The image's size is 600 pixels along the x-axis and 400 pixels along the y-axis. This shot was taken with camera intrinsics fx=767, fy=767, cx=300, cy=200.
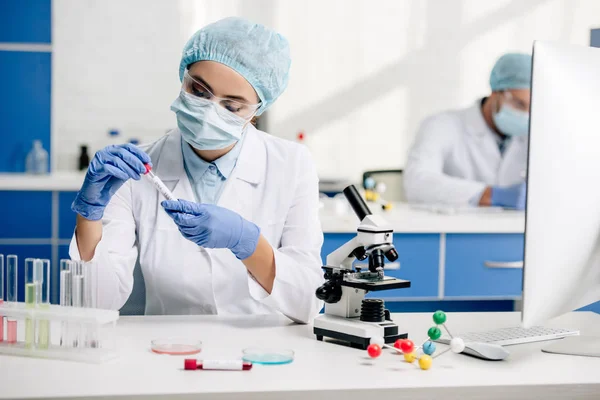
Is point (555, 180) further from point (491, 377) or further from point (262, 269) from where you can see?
point (262, 269)

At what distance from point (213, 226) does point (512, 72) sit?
2490mm

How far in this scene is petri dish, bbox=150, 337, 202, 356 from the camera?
4.72 feet

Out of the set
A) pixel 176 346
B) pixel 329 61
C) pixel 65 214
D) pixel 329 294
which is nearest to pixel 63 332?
pixel 176 346

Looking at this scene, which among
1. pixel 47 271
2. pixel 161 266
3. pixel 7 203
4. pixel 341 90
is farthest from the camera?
pixel 341 90

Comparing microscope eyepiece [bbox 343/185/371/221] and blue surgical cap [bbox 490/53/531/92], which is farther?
blue surgical cap [bbox 490/53/531/92]

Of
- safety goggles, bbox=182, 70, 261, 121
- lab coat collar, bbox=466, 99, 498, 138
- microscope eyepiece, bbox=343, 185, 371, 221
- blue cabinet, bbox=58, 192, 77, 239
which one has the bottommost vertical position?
blue cabinet, bbox=58, 192, 77, 239

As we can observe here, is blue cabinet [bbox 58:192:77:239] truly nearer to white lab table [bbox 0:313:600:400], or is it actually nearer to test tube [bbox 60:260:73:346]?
white lab table [bbox 0:313:600:400]

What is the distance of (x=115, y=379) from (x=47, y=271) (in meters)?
0.27

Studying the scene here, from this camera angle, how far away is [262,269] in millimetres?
1805

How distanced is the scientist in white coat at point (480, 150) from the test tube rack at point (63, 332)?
2.56 metres

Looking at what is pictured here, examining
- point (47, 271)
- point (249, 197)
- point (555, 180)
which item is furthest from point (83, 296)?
point (555, 180)

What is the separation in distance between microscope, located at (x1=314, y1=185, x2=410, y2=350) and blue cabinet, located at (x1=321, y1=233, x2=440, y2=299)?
4.82ft

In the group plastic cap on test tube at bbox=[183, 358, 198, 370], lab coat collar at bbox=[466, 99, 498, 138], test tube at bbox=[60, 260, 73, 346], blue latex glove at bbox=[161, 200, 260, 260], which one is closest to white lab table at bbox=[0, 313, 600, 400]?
plastic cap on test tube at bbox=[183, 358, 198, 370]

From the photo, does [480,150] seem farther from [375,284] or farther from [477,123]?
[375,284]
